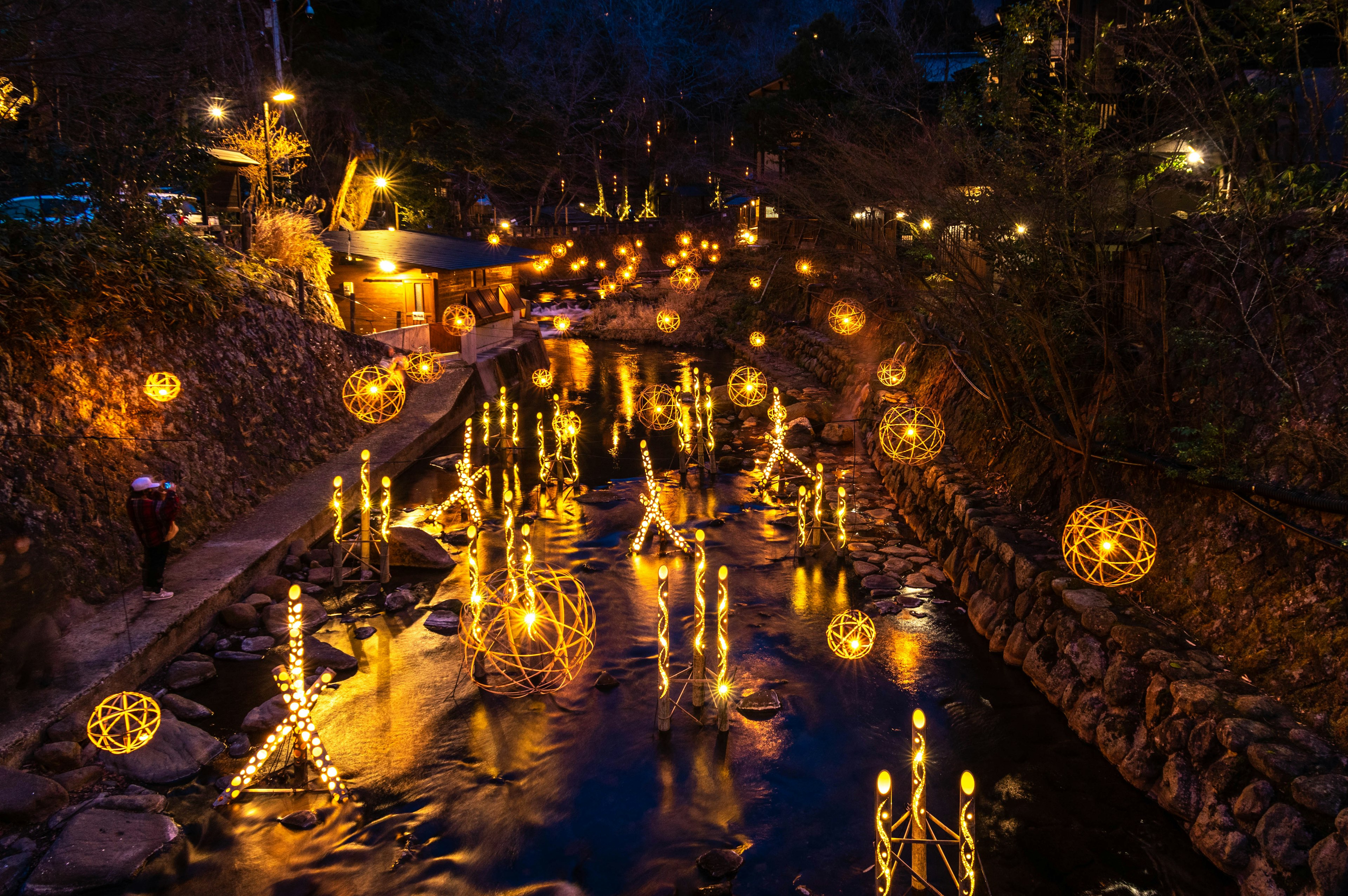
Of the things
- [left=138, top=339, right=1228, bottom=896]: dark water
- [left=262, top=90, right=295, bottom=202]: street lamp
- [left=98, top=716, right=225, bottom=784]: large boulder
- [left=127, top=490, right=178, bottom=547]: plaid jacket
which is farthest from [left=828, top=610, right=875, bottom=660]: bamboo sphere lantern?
[left=262, top=90, right=295, bottom=202]: street lamp

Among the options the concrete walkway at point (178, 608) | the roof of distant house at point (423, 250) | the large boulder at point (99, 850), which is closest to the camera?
the large boulder at point (99, 850)

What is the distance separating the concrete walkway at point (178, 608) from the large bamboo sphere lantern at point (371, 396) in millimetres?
1132

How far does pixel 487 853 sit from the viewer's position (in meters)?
7.39

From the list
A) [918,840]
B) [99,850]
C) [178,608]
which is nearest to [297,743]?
[99,850]

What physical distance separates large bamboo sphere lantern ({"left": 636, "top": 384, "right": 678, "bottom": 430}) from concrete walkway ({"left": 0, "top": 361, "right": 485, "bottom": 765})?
Answer: 5721 millimetres

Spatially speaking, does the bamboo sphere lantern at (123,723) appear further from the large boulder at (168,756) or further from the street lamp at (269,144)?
the street lamp at (269,144)

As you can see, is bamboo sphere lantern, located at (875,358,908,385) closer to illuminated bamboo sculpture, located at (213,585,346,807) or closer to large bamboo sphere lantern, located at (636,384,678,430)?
large bamboo sphere lantern, located at (636,384,678,430)

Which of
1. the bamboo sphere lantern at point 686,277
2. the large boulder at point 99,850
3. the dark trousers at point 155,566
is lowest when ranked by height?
the large boulder at point 99,850

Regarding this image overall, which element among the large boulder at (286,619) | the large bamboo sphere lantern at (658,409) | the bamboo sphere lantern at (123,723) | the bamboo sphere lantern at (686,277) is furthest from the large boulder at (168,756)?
the bamboo sphere lantern at (686,277)

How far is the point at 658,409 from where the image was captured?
18719mm

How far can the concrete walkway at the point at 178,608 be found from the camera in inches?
327

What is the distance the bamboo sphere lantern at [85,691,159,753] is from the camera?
790 cm

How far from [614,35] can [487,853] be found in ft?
183

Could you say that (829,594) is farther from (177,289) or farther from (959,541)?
(177,289)
